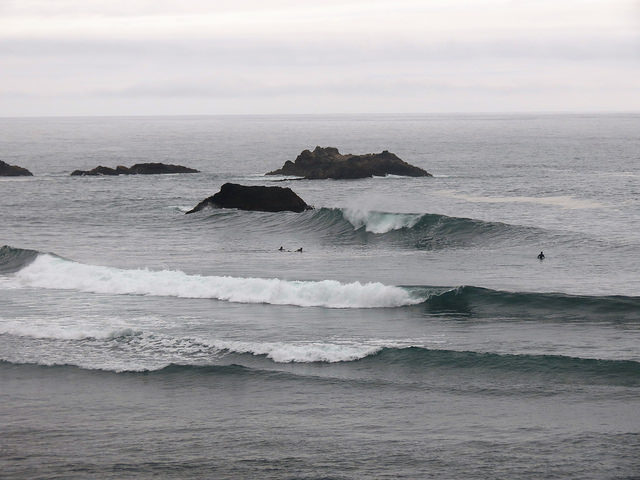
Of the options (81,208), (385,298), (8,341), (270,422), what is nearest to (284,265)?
(385,298)

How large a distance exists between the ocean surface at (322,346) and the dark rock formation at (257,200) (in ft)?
5.89

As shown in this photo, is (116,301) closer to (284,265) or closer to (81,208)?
(284,265)

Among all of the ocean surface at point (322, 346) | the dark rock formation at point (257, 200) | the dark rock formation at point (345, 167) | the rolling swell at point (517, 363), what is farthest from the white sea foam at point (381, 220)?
the dark rock formation at point (345, 167)

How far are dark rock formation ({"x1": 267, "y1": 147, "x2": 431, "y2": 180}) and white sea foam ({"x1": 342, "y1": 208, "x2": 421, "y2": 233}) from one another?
37497 mm

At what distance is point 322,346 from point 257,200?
39227 millimetres

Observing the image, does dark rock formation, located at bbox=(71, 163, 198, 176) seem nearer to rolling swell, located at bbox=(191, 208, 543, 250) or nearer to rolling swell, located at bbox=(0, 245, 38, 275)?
rolling swell, located at bbox=(191, 208, 543, 250)

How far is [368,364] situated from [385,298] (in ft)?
30.3

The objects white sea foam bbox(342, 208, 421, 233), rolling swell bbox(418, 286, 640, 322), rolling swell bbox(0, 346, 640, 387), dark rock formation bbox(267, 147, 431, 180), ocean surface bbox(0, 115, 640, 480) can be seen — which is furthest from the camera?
dark rock formation bbox(267, 147, 431, 180)

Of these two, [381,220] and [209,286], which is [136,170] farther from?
[209,286]

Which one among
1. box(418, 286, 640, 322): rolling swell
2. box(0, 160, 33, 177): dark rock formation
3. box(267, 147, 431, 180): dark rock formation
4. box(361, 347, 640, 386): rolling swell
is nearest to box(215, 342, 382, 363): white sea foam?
box(361, 347, 640, 386): rolling swell

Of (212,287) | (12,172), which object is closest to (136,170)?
(12,172)

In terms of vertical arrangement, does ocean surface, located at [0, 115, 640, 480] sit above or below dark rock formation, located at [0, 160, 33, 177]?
below

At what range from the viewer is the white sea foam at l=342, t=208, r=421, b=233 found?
58344mm

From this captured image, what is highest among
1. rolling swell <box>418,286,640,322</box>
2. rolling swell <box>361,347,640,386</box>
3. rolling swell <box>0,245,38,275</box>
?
rolling swell <box>418,286,640,322</box>
